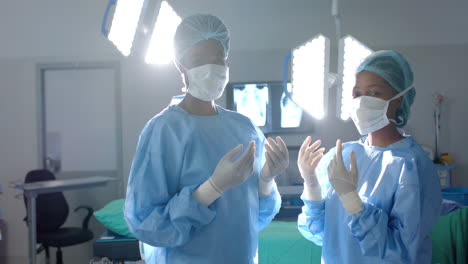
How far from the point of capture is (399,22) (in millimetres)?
3459

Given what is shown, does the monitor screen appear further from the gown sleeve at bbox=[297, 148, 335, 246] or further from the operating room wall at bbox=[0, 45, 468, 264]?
the gown sleeve at bbox=[297, 148, 335, 246]

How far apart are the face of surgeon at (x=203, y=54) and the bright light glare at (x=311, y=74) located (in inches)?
31.0

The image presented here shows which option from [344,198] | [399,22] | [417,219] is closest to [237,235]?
[344,198]

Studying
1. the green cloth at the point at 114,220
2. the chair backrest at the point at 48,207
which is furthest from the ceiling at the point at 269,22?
the green cloth at the point at 114,220

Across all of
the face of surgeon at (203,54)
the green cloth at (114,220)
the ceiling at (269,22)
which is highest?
the ceiling at (269,22)

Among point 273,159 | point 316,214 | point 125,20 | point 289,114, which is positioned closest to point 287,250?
point 316,214

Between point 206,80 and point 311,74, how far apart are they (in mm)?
900

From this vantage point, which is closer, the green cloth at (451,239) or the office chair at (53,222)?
the green cloth at (451,239)

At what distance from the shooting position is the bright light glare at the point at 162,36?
1.65 m

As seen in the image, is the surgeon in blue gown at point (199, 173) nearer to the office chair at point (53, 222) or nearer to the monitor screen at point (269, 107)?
the monitor screen at point (269, 107)

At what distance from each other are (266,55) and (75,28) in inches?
66.5

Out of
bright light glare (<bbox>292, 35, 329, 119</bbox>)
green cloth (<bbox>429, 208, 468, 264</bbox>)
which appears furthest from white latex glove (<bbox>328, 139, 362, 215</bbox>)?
green cloth (<bbox>429, 208, 468, 264</bbox>)

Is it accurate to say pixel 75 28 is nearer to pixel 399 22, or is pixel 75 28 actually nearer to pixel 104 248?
pixel 104 248

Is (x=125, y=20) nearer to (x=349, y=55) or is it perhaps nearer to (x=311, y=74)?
(x=311, y=74)
